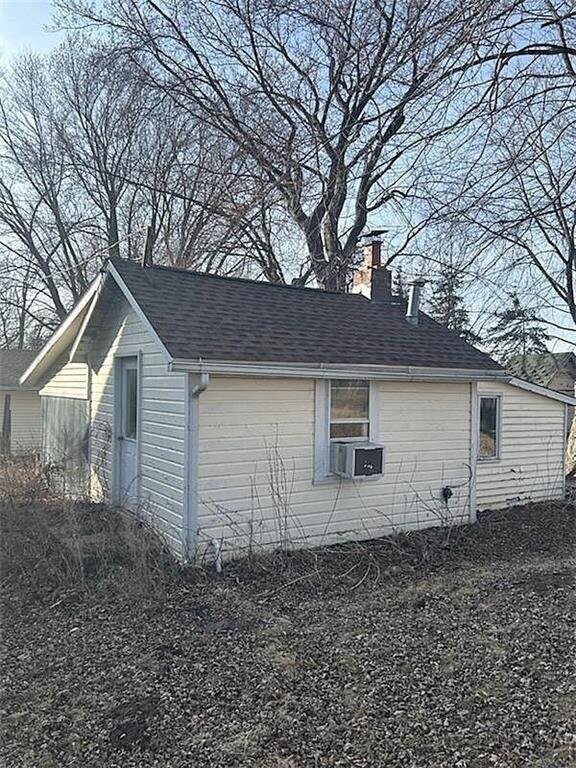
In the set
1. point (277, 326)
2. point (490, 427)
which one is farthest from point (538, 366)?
point (277, 326)

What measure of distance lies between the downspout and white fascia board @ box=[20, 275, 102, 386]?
294 centimetres

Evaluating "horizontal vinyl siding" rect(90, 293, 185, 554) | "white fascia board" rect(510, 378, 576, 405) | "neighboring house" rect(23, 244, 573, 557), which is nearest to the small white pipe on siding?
"neighboring house" rect(23, 244, 573, 557)

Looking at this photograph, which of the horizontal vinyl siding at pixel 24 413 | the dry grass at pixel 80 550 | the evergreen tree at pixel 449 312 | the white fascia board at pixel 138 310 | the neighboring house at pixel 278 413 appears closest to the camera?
the dry grass at pixel 80 550

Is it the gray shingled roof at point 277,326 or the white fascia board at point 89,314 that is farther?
the white fascia board at point 89,314

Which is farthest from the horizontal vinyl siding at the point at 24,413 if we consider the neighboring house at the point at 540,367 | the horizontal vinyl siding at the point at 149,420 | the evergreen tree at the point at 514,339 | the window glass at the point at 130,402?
the neighboring house at the point at 540,367

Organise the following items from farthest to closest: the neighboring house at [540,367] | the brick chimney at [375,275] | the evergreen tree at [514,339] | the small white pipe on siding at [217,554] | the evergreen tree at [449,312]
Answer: the neighboring house at [540,367], the evergreen tree at [514,339], the evergreen tree at [449,312], the brick chimney at [375,275], the small white pipe on siding at [217,554]

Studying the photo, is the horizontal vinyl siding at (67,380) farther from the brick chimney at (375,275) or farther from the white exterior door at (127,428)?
the brick chimney at (375,275)

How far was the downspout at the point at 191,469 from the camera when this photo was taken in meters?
6.22

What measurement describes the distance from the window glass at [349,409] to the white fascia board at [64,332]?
3.73 m

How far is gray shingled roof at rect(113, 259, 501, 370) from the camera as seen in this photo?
6.63 meters

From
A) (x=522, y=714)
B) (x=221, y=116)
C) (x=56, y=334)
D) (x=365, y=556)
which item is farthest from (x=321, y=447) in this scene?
(x=221, y=116)

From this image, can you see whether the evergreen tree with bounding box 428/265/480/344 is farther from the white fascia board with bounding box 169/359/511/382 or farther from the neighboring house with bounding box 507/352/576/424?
the white fascia board with bounding box 169/359/511/382

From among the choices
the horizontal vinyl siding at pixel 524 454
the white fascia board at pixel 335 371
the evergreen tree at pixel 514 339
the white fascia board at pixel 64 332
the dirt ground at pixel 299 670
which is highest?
the evergreen tree at pixel 514 339

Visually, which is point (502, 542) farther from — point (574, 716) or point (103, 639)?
point (103, 639)
